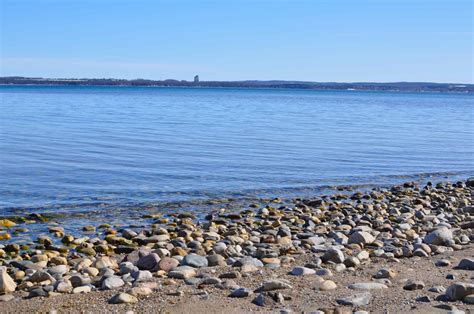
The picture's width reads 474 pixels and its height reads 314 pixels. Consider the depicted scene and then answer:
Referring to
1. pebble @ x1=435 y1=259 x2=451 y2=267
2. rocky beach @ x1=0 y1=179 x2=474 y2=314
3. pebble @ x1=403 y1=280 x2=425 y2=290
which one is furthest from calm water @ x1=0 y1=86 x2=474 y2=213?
pebble @ x1=403 y1=280 x2=425 y2=290

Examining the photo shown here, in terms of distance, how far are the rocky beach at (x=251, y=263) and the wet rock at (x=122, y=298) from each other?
0.5 inches

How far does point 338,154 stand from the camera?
23.1 metres

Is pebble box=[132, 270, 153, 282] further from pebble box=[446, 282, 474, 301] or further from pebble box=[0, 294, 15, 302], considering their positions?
pebble box=[446, 282, 474, 301]

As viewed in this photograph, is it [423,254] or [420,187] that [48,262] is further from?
[420,187]

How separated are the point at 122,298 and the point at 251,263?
6.54 feet

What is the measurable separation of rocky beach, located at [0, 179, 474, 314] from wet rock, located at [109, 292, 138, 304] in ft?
0.04

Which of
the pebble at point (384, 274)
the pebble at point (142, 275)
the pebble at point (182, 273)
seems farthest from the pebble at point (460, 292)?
the pebble at point (142, 275)

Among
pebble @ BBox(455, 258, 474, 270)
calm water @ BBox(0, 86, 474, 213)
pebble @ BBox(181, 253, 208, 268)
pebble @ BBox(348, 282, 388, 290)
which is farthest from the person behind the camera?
calm water @ BBox(0, 86, 474, 213)

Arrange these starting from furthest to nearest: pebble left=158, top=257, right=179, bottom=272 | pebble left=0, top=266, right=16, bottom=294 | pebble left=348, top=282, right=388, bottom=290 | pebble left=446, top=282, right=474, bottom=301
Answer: pebble left=158, top=257, right=179, bottom=272, pebble left=0, top=266, right=16, bottom=294, pebble left=348, top=282, right=388, bottom=290, pebble left=446, top=282, right=474, bottom=301

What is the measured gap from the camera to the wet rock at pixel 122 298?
6.63 m

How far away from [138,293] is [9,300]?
1196 millimetres

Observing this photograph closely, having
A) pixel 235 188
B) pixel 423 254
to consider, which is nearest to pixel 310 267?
pixel 423 254

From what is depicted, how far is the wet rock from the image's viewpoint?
6633mm

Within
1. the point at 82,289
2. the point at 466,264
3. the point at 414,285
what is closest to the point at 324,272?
the point at 414,285
